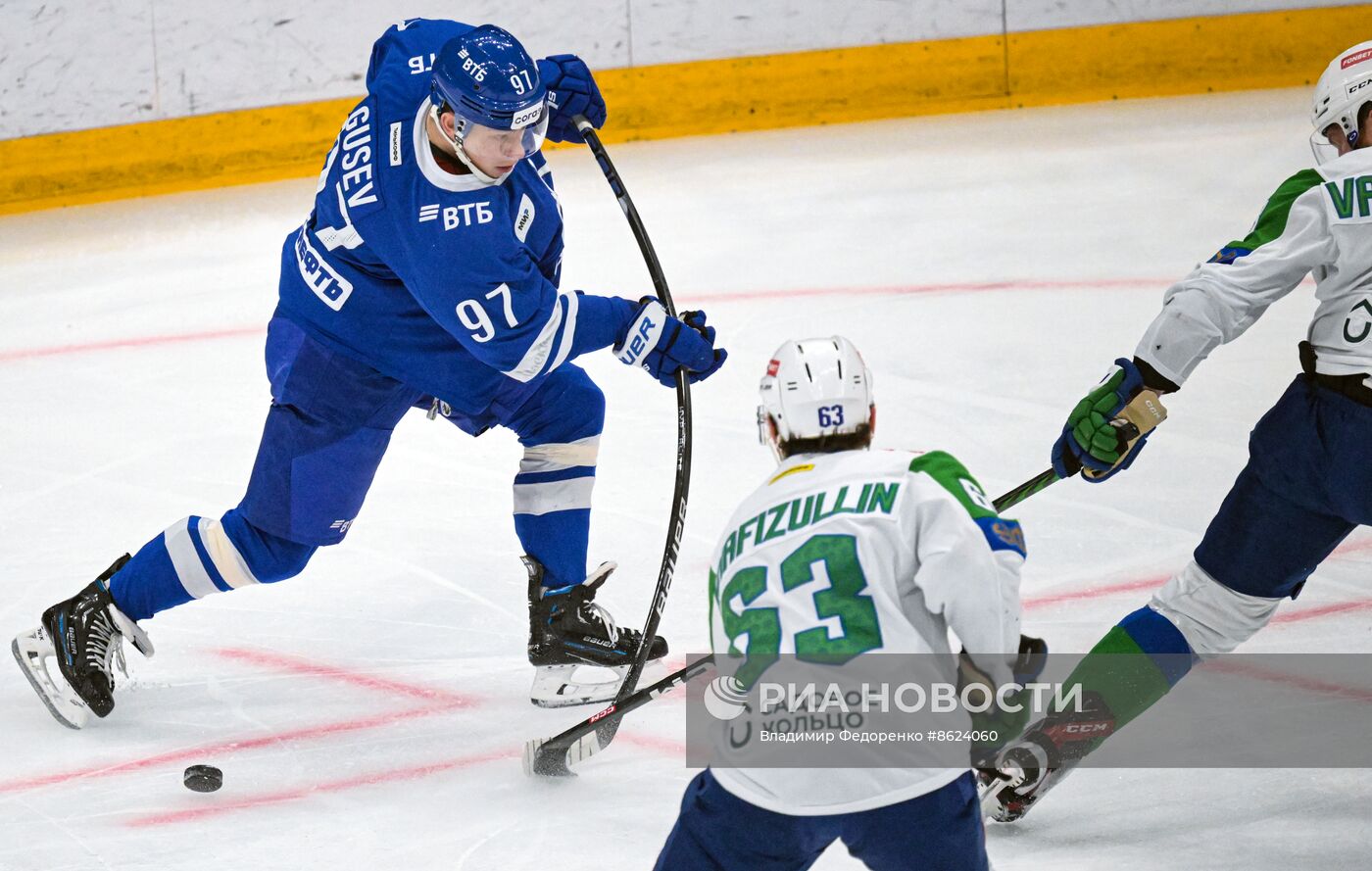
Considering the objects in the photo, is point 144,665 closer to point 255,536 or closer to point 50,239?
point 255,536

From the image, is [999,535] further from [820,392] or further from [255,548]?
[255,548]

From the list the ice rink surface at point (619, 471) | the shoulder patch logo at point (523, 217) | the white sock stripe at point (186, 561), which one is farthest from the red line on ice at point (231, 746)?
the shoulder patch logo at point (523, 217)

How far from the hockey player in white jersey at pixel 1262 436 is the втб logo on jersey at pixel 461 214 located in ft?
3.32

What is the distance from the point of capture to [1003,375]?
473cm

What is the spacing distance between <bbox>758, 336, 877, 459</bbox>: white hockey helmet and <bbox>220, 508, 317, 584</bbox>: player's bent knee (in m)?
1.44

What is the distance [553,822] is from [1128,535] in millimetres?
1636

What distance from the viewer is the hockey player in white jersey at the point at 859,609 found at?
5.95 ft

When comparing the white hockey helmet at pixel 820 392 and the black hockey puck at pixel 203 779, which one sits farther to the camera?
the black hockey puck at pixel 203 779

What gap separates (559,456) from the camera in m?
3.18

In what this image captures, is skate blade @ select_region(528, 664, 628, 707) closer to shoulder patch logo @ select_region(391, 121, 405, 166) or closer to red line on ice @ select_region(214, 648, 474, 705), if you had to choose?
red line on ice @ select_region(214, 648, 474, 705)

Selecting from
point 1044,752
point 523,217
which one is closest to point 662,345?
point 523,217

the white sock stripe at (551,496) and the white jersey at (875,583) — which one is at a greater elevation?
the white jersey at (875,583)

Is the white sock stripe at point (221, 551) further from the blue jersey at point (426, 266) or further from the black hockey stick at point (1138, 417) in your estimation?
the black hockey stick at point (1138, 417)

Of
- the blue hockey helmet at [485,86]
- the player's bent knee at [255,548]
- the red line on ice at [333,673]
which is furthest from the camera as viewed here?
the red line on ice at [333,673]
